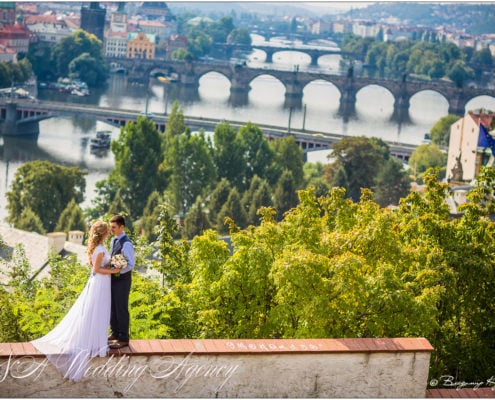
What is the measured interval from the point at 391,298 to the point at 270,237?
177 centimetres

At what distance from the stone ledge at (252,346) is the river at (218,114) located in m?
27.9

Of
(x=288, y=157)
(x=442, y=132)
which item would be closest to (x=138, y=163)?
(x=288, y=157)

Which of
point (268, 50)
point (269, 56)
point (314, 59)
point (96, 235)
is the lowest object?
point (269, 56)

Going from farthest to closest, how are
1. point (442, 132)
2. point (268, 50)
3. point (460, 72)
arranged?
point (268, 50), point (460, 72), point (442, 132)

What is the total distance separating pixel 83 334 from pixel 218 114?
2583 inches

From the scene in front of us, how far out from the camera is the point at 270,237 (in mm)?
9328

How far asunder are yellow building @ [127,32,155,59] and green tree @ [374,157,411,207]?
78594 millimetres

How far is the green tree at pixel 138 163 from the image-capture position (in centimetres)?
3769

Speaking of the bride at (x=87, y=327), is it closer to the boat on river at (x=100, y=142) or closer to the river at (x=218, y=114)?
the river at (x=218, y=114)

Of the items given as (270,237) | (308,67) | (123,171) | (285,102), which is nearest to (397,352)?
(270,237)

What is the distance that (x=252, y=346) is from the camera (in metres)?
6.74

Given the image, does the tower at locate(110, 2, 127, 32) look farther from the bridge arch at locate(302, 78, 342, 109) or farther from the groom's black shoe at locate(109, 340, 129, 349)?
the groom's black shoe at locate(109, 340, 129, 349)

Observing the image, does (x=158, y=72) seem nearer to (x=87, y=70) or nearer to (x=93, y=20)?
(x=93, y=20)

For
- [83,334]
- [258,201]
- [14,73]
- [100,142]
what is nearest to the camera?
[83,334]
